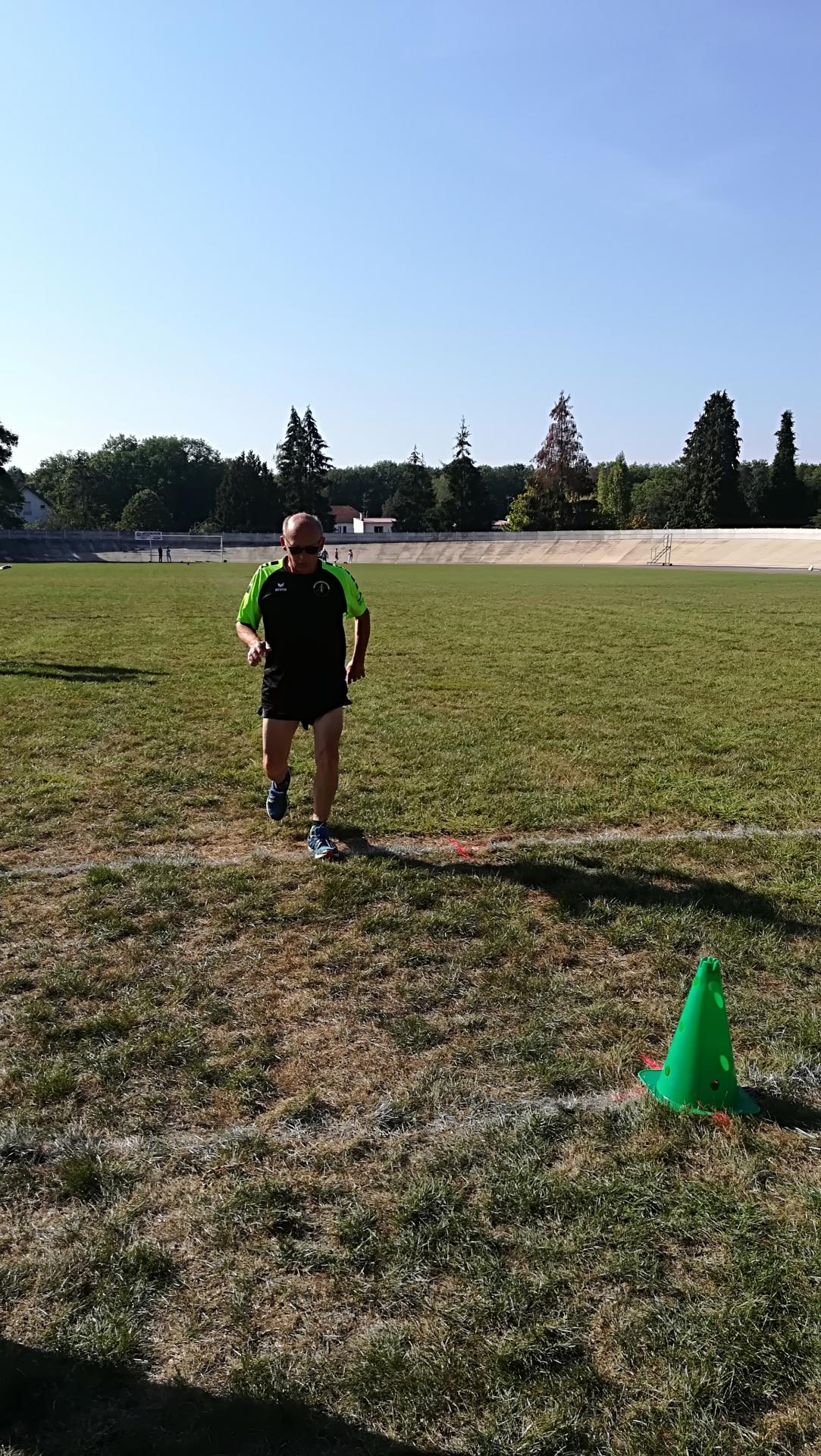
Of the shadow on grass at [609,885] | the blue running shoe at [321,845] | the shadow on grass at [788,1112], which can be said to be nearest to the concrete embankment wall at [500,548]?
the shadow on grass at [609,885]

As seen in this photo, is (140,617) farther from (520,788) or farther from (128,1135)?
(128,1135)

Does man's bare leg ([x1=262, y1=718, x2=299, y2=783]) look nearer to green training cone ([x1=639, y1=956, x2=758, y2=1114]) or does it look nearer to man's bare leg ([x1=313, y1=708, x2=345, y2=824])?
man's bare leg ([x1=313, y1=708, x2=345, y2=824])

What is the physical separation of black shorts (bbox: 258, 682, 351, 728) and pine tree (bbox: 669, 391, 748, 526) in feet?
281

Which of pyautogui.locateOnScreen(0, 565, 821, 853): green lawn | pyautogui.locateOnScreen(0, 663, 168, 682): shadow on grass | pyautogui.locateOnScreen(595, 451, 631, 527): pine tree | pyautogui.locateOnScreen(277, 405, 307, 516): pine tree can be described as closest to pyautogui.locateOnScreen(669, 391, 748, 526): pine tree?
pyautogui.locateOnScreen(595, 451, 631, 527): pine tree

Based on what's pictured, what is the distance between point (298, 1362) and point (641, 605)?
23.0m

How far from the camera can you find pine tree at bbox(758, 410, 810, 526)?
87750 millimetres

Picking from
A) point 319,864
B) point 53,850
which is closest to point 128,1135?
point 319,864

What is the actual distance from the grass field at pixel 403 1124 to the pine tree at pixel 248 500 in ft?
329

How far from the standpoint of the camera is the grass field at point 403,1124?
6.21 ft

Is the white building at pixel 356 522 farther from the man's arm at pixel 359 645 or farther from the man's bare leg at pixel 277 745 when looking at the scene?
the man's bare leg at pixel 277 745

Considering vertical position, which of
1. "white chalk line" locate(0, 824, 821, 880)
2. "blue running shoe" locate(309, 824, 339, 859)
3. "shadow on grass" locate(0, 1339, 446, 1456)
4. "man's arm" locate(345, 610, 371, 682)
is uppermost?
"man's arm" locate(345, 610, 371, 682)

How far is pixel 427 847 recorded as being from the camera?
5.33m

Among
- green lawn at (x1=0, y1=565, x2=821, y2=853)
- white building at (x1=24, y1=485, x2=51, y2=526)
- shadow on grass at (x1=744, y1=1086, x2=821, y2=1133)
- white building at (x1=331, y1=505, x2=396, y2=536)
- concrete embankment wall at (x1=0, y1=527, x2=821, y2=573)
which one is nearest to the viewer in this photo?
shadow on grass at (x1=744, y1=1086, x2=821, y2=1133)

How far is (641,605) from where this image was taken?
23406 millimetres
